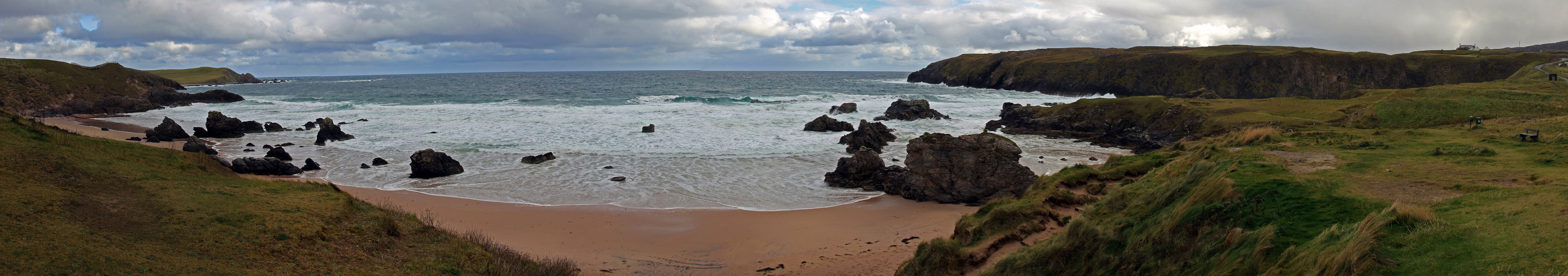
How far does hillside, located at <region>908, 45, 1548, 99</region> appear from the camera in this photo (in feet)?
187

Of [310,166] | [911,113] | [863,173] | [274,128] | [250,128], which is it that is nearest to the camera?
[863,173]

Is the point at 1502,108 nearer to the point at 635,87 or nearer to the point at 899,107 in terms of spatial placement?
the point at 899,107

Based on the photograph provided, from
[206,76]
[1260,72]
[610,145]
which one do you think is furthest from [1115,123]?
[206,76]

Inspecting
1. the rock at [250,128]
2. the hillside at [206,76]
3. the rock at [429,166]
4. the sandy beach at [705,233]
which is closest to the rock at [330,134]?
the rock at [250,128]

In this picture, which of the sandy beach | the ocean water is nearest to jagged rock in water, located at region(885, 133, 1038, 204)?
the sandy beach

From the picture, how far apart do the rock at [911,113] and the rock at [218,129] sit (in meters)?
32.5

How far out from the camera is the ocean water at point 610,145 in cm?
1867

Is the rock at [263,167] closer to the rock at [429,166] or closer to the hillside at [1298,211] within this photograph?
the rock at [429,166]

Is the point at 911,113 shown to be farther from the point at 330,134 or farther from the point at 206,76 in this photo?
the point at 206,76

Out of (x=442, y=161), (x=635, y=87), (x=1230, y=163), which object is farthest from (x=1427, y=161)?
(x=635, y=87)

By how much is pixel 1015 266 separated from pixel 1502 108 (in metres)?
22.1

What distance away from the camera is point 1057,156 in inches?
965

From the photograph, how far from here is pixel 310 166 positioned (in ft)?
72.5

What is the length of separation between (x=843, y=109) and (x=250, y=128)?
33.3m
